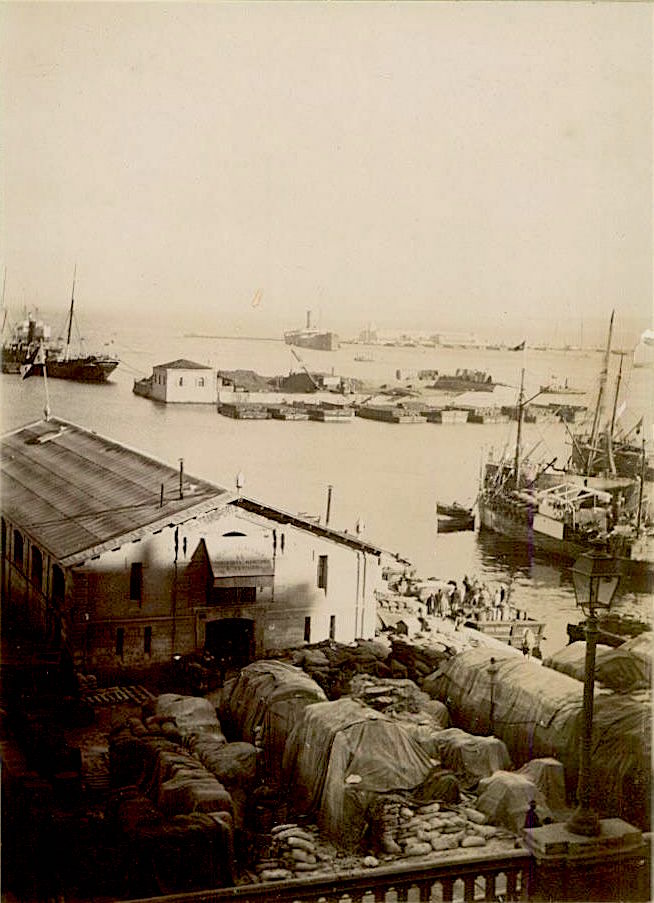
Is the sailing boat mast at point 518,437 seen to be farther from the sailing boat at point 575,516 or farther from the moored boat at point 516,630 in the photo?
the moored boat at point 516,630

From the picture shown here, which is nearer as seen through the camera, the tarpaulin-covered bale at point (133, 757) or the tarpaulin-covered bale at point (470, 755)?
the tarpaulin-covered bale at point (133, 757)

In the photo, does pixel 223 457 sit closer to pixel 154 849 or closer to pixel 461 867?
pixel 154 849

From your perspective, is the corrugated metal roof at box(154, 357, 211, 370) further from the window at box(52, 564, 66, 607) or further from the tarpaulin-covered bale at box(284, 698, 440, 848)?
the tarpaulin-covered bale at box(284, 698, 440, 848)

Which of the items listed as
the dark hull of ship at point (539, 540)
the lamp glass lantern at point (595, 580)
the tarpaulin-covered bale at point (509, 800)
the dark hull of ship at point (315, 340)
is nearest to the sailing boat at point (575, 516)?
the dark hull of ship at point (539, 540)

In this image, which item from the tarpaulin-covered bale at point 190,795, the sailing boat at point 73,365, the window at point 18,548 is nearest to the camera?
the tarpaulin-covered bale at point 190,795

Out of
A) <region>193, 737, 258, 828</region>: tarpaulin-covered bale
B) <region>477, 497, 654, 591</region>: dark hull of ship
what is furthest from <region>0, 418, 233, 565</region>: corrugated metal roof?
<region>477, 497, 654, 591</region>: dark hull of ship

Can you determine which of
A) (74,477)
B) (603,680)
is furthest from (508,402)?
(74,477)

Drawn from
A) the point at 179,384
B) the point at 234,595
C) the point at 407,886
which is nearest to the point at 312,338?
the point at 179,384
